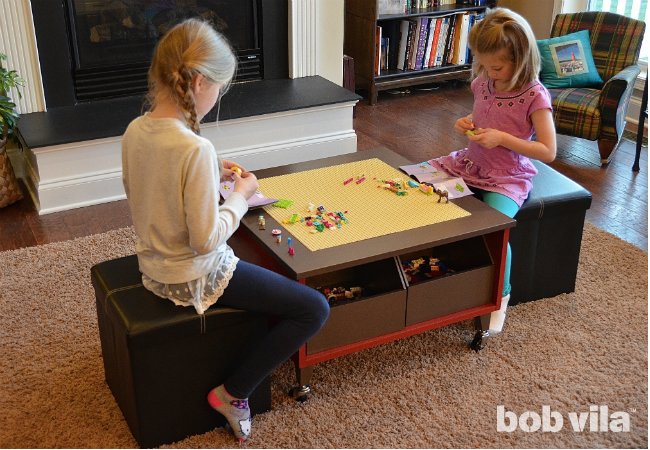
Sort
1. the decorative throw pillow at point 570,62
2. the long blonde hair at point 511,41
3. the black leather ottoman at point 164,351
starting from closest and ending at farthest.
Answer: the black leather ottoman at point 164,351 < the long blonde hair at point 511,41 < the decorative throw pillow at point 570,62

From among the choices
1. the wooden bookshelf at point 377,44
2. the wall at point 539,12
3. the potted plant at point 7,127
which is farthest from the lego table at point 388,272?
the wall at point 539,12

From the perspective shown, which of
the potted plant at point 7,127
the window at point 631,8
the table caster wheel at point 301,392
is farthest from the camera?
the window at point 631,8

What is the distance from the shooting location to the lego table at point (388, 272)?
6.86ft

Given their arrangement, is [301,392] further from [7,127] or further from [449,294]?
[7,127]

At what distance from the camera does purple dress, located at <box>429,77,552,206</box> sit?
2.41 m

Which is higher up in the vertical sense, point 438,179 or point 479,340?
point 438,179

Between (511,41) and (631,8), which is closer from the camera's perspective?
(511,41)

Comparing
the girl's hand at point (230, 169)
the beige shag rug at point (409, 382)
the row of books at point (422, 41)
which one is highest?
the girl's hand at point (230, 169)

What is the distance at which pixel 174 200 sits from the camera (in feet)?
5.84

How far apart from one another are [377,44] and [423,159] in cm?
100

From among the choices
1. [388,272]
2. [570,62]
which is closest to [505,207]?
[388,272]

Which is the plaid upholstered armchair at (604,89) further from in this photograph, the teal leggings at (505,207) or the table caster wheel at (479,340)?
the table caster wheel at (479,340)

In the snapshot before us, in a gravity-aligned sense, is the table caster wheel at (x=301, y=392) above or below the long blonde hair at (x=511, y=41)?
below

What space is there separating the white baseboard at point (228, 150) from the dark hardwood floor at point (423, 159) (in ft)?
0.26
